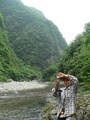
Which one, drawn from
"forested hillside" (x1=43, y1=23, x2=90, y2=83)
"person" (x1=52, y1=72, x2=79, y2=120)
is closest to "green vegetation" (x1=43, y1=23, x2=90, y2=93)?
"forested hillside" (x1=43, y1=23, x2=90, y2=83)

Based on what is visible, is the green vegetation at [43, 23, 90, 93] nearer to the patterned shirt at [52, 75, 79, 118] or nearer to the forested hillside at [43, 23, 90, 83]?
the forested hillside at [43, 23, 90, 83]

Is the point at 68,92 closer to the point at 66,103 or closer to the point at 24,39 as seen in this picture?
the point at 66,103

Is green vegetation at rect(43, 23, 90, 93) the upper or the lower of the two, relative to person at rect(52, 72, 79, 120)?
upper

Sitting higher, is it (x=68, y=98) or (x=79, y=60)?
(x=79, y=60)

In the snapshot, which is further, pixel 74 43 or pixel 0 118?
pixel 74 43

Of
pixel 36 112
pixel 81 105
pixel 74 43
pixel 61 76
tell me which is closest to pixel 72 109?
pixel 61 76

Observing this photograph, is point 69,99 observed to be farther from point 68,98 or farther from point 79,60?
point 79,60

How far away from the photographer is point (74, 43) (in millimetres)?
73875

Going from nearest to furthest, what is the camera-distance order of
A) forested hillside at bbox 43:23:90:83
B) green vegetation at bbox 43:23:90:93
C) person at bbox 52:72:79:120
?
person at bbox 52:72:79:120, green vegetation at bbox 43:23:90:93, forested hillside at bbox 43:23:90:83

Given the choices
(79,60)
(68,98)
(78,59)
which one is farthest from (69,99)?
(78,59)

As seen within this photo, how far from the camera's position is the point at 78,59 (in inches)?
1654

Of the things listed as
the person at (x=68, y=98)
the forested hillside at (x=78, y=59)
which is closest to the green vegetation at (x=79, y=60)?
the forested hillside at (x=78, y=59)

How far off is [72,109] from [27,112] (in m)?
13.2

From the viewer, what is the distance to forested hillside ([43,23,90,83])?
14.6 m
